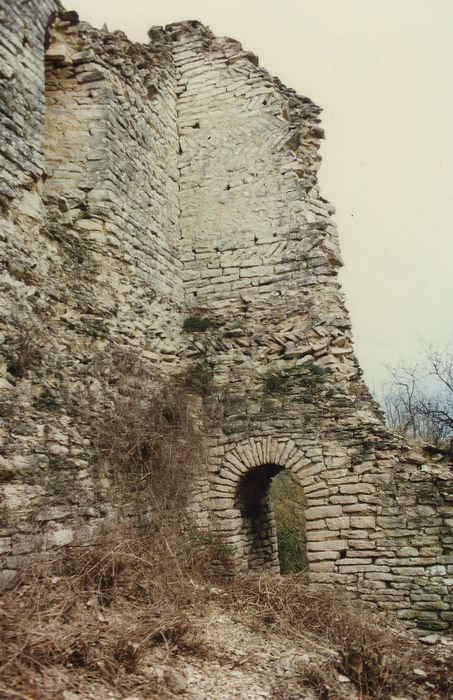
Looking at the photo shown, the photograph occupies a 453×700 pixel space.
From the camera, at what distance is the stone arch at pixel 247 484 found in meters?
6.64

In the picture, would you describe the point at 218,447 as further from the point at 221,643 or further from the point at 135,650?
the point at 135,650

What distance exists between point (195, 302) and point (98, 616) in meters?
5.04

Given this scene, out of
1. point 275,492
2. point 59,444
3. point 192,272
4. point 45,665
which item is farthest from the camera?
point 275,492

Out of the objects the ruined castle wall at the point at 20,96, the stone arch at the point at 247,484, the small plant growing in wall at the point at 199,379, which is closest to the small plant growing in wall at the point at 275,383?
the stone arch at the point at 247,484

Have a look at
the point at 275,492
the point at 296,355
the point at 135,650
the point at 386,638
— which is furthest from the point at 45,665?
the point at 275,492

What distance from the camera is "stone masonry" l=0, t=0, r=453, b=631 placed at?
5.09m

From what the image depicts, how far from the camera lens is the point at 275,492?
39.9 feet

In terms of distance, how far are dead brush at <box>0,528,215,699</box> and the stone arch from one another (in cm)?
115

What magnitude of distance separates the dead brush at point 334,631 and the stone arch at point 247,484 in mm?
976

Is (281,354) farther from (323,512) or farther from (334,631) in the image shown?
(334,631)

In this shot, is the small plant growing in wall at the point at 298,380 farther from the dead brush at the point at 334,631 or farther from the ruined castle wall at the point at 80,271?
the dead brush at the point at 334,631

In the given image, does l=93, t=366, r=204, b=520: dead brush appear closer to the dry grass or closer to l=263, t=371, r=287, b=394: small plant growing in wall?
the dry grass

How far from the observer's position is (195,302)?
8.14 m

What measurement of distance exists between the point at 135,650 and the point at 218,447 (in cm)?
377
